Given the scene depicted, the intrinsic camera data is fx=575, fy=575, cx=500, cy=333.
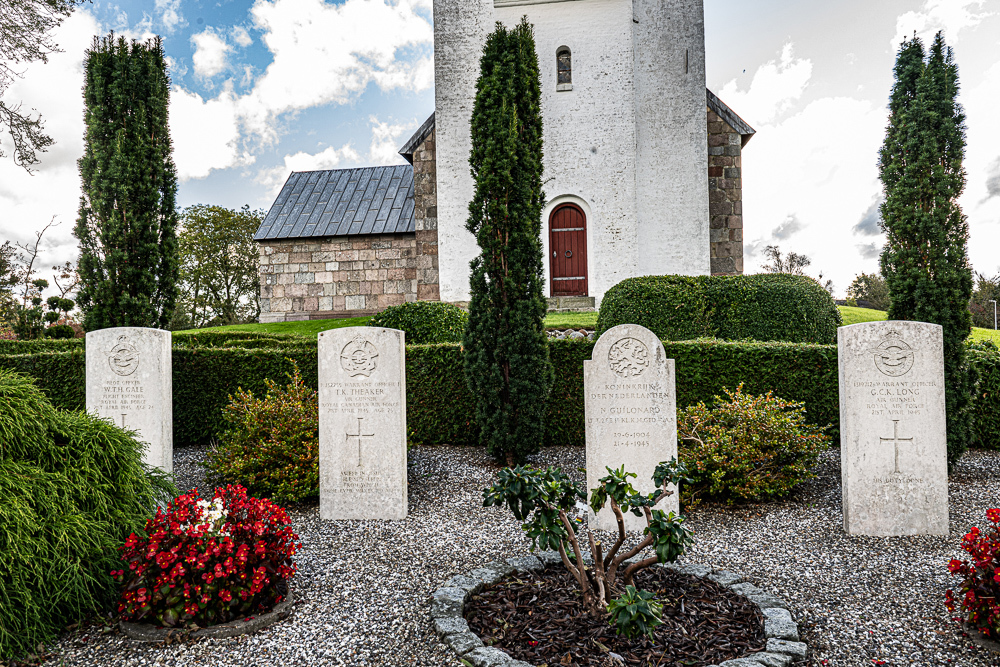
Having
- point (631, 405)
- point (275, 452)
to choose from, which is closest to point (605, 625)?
point (631, 405)

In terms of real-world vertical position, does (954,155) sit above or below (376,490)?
above

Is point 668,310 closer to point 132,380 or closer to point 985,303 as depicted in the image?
point 132,380

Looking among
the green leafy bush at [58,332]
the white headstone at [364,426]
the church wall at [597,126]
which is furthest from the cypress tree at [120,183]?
the church wall at [597,126]

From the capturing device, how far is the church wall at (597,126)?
12.7 meters

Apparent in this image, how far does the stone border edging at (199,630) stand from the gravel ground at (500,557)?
0.04 meters

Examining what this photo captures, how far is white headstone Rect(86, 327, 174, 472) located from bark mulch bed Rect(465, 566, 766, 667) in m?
4.27

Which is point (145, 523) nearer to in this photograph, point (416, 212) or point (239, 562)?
point (239, 562)

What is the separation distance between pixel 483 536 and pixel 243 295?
2288 centimetres

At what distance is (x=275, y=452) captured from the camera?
5414 millimetres

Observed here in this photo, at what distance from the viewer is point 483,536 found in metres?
4.43

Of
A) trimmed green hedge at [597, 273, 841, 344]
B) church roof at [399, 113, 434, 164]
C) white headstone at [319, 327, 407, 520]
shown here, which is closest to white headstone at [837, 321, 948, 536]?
white headstone at [319, 327, 407, 520]

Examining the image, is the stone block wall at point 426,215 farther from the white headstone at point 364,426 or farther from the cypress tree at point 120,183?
the white headstone at point 364,426

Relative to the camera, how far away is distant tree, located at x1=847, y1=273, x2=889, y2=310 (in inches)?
1153

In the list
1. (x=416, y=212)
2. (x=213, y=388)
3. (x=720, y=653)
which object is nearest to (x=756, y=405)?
(x=720, y=653)
